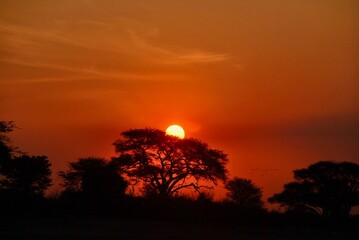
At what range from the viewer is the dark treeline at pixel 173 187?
2777 cm

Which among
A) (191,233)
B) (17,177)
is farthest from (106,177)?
(191,233)

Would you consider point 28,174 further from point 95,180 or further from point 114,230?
point 114,230

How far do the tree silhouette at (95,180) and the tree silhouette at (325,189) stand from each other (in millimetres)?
18877

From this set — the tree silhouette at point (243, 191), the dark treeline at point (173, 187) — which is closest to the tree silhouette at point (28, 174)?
the dark treeline at point (173, 187)

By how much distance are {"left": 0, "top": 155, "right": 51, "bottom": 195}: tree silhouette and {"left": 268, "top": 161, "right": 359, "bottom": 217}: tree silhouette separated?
24490 millimetres

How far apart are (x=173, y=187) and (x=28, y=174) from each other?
1521 centimetres

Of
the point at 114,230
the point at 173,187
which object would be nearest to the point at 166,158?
the point at 173,187

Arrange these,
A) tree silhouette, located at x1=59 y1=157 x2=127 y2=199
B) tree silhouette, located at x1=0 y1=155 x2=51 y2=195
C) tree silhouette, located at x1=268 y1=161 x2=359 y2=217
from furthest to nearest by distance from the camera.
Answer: tree silhouette, located at x1=268 y1=161 x2=359 y2=217 < tree silhouette, located at x1=0 y1=155 x2=51 y2=195 < tree silhouette, located at x1=59 y1=157 x2=127 y2=199

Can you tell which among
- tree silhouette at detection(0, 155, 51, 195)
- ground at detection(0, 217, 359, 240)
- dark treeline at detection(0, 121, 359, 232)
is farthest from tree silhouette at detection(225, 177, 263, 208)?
ground at detection(0, 217, 359, 240)

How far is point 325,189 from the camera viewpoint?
184 feet

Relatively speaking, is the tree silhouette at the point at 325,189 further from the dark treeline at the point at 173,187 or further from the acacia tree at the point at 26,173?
the acacia tree at the point at 26,173

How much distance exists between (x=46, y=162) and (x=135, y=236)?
36754 millimetres

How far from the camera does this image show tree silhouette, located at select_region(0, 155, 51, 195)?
47.9 metres

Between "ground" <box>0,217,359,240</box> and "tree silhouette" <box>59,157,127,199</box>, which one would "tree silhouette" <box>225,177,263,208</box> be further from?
"ground" <box>0,217,359,240</box>
